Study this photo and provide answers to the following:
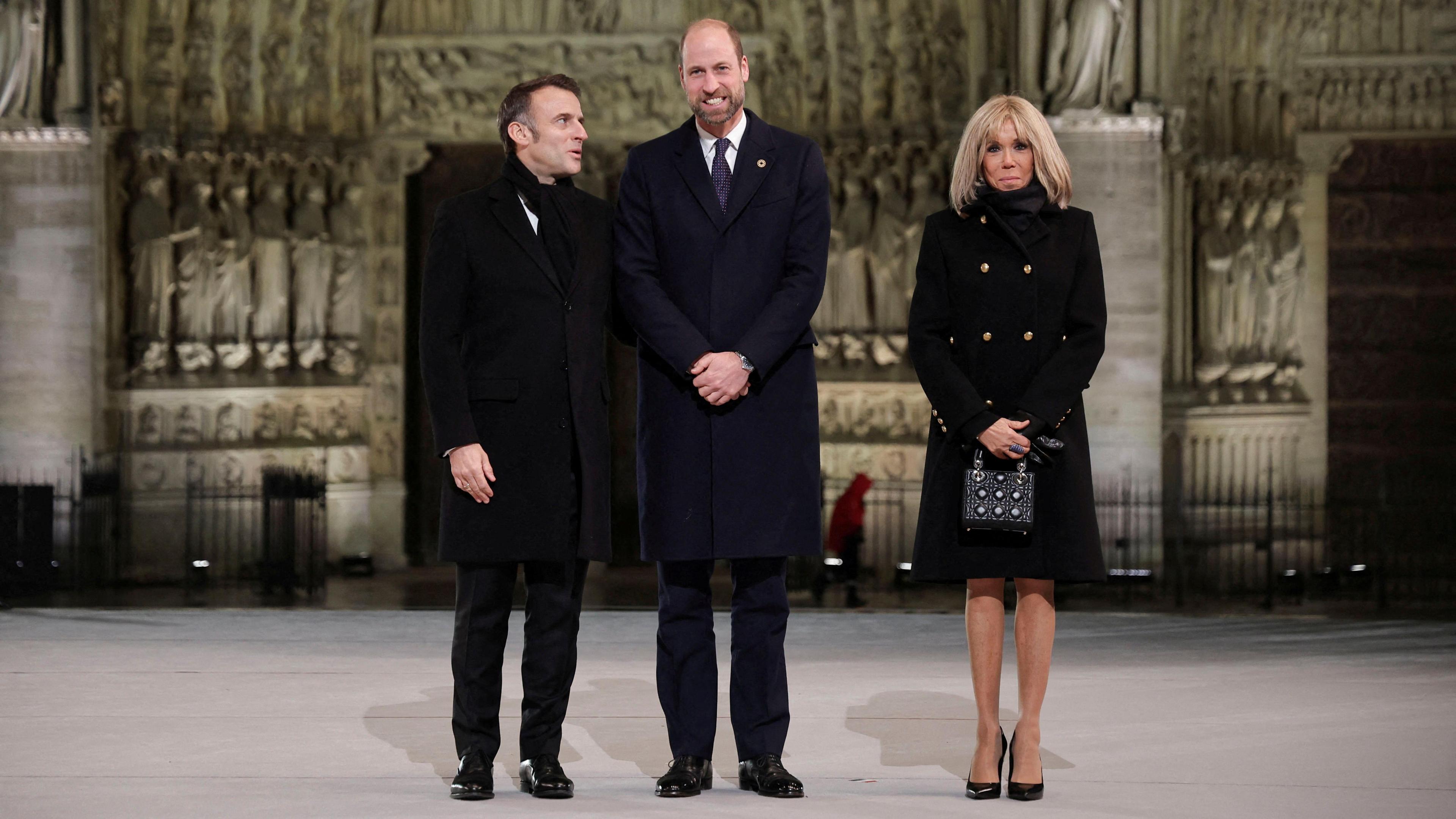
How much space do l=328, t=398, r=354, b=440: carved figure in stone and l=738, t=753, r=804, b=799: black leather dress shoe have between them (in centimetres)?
1038

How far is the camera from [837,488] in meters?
14.0

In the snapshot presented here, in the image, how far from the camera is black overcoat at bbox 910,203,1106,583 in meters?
4.93

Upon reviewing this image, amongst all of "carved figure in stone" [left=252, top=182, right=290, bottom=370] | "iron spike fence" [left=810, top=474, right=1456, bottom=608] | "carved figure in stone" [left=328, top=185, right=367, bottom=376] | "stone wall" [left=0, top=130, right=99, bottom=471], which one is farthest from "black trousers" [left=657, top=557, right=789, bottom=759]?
"carved figure in stone" [left=328, top=185, right=367, bottom=376]

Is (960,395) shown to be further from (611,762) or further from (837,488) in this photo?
(837,488)

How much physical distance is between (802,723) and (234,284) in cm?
946

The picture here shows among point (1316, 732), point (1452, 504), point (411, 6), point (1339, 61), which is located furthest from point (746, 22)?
point (1316, 732)

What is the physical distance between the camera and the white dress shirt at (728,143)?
16.7 feet

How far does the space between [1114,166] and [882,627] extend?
441 centimetres

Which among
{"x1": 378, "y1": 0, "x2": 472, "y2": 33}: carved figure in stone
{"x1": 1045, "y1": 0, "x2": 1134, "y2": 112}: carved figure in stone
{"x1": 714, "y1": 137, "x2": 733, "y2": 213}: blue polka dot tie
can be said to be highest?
{"x1": 378, "y1": 0, "x2": 472, "y2": 33}: carved figure in stone

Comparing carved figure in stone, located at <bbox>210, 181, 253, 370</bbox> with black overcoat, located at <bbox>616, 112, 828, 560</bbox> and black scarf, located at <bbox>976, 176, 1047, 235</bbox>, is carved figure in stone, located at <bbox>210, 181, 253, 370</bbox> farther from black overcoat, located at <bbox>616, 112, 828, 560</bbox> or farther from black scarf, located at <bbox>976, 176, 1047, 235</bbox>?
black scarf, located at <bbox>976, 176, 1047, 235</bbox>

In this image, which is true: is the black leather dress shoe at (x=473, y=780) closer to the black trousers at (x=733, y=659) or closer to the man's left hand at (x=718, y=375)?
the black trousers at (x=733, y=659)

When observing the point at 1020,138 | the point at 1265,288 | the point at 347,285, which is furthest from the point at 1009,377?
the point at 347,285

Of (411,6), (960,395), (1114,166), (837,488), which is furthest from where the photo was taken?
(411,6)

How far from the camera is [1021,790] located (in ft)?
15.8
